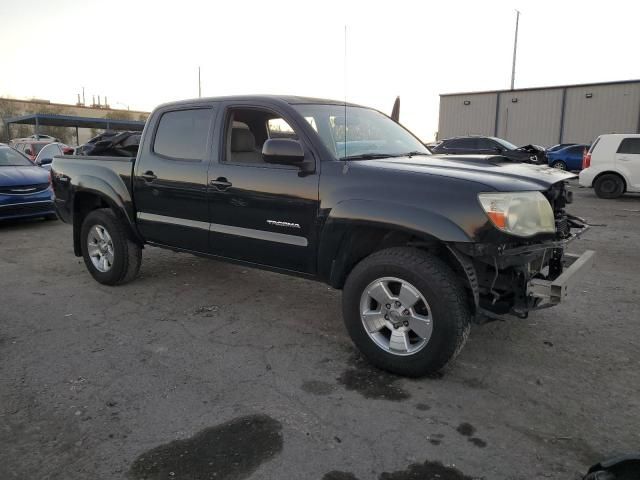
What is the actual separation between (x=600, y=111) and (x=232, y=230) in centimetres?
2928

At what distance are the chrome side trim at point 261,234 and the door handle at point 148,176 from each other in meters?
0.89

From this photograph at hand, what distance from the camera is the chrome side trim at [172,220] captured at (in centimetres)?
452

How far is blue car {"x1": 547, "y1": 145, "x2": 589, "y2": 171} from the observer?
2181 centimetres

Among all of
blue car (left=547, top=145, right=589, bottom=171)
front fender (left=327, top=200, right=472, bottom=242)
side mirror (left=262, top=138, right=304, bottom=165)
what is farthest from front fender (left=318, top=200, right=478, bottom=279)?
blue car (left=547, top=145, right=589, bottom=171)

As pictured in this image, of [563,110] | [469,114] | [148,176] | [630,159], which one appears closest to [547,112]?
[563,110]

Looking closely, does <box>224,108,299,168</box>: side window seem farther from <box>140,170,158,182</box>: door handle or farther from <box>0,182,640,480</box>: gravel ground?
<box>0,182,640,480</box>: gravel ground

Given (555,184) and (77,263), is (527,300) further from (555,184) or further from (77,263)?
(77,263)

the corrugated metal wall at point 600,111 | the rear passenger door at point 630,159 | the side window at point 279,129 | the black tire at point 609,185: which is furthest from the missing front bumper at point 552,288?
the corrugated metal wall at point 600,111

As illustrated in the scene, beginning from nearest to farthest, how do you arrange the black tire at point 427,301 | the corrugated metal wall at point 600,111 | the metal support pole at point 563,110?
1. the black tire at point 427,301
2. the corrugated metal wall at point 600,111
3. the metal support pole at point 563,110

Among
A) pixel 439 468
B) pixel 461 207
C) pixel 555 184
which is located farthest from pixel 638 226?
pixel 439 468

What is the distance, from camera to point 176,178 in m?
4.62

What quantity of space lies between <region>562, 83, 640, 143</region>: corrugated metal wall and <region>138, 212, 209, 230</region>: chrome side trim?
28899mm

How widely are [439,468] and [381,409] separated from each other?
1.94ft

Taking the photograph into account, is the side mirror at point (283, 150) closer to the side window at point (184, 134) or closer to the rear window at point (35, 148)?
the side window at point (184, 134)
